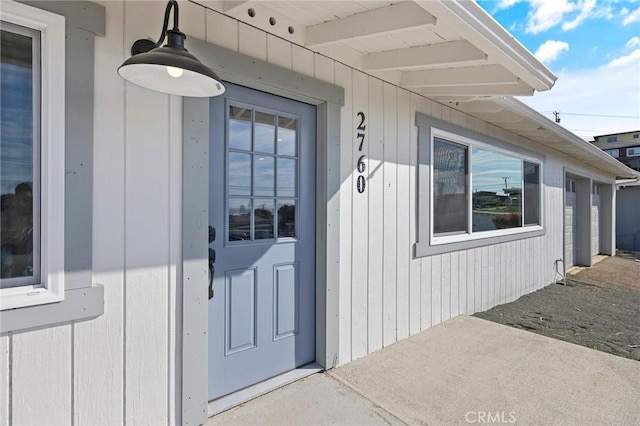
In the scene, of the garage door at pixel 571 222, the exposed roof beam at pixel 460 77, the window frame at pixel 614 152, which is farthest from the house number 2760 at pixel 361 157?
the window frame at pixel 614 152

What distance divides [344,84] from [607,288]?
5988 millimetres

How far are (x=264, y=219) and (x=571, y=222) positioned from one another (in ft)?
27.6

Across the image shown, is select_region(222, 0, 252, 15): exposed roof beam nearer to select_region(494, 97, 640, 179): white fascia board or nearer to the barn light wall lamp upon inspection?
the barn light wall lamp

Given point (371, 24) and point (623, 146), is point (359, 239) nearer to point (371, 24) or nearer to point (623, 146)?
point (371, 24)

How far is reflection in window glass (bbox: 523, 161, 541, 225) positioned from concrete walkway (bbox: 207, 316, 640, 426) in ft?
9.19

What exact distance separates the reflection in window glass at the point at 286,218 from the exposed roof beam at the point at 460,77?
1572 millimetres

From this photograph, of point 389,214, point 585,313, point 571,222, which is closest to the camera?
point 389,214

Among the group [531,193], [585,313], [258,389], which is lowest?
[585,313]

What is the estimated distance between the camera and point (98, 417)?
5.16ft

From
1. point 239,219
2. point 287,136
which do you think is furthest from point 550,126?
point 239,219

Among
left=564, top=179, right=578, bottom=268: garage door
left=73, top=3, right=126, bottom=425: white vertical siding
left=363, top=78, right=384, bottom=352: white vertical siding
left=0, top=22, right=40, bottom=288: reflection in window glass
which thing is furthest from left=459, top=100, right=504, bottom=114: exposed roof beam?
left=564, top=179, right=578, bottom=268: garage door

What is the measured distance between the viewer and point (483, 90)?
294 cm

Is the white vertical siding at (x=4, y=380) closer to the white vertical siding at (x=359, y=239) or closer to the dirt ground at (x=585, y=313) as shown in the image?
the white vertical siding at (x=359, y=239)

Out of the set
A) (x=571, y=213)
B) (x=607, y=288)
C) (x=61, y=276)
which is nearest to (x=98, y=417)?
(x=61, y=276)
